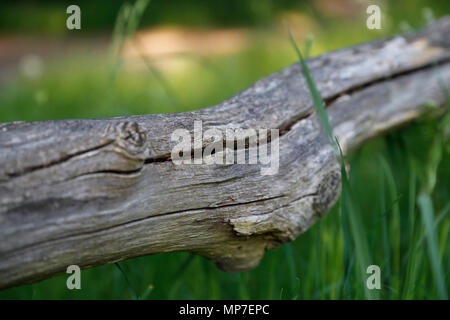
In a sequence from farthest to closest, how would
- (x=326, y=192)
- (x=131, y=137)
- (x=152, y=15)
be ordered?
(x=152, y=15)
(x=326, y=192)
(x=131, y=137)

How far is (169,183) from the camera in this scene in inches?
33.2

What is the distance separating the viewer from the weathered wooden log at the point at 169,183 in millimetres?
730

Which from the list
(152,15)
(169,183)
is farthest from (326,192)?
(152,15)

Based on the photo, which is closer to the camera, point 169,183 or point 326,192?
point 169,183

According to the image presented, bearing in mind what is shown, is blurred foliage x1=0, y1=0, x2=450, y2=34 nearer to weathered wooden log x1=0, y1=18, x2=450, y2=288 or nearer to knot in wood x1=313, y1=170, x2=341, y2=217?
weathered wooden log x1=0, y1=18, x2=450, y2=288

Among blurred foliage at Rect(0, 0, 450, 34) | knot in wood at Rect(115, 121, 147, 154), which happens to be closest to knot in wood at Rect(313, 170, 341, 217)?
knot in wood at Rect(115, 121, 147, 154)

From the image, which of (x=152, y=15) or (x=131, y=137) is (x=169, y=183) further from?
(x=152, y=15)

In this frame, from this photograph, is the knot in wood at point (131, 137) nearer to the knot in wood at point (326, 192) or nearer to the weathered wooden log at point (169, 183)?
the weathered wooden log at point (169, 183)

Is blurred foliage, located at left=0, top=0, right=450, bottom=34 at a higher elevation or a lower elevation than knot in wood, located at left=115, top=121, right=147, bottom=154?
higher

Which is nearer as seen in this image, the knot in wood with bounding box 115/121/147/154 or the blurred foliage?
the knot in wood with bounding box 115/121/147/154

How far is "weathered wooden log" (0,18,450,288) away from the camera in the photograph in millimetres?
730

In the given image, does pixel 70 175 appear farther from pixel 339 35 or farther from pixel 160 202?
pixel 339 35

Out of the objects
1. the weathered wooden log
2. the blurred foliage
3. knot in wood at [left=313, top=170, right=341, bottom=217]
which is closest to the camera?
the weathered wooden log

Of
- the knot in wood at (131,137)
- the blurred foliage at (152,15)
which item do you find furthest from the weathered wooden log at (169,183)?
the blurred foliage at (152,15)
